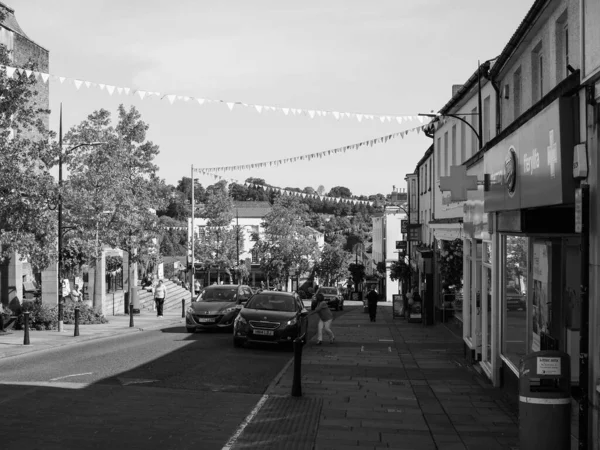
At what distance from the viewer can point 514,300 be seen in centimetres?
1219

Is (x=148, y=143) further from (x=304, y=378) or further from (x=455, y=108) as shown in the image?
(x=304, y=378)

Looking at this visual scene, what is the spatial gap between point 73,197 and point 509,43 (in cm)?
1861

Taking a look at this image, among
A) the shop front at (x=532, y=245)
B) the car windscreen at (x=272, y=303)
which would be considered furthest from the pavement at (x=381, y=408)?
the car windscreen at (x=272, y=303)

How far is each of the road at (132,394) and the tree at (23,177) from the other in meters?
3.64

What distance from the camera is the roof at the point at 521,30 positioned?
1106 centimetres

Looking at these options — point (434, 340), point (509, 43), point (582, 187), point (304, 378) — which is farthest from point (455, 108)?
point (582, 187)

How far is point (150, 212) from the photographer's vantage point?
36.6 metres

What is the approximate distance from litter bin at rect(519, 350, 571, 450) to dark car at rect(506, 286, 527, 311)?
454 cm

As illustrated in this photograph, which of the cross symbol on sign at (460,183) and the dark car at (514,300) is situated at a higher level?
the cross symbol on sign at (460,183)

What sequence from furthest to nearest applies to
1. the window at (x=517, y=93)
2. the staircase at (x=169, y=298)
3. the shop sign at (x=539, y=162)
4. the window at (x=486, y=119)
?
the staircase at (x=169, y=298)
the window at (x=486, y=119)
the window at (x=517, y=93)
the shop sign at (x=539, y=162)

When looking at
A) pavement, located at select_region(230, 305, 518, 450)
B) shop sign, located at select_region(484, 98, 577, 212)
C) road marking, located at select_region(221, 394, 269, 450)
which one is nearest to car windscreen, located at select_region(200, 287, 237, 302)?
pavement, located at select_region(230, 305, 518, 450)

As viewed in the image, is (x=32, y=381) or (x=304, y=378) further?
(x=304, y=378)

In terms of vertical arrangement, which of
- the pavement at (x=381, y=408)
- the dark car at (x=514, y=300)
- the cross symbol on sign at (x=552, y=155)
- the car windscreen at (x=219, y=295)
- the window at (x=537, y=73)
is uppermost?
the window at (x=537, y=73)

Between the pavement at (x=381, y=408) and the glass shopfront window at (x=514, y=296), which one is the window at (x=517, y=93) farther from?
the pavement at (x=381, y=408)
